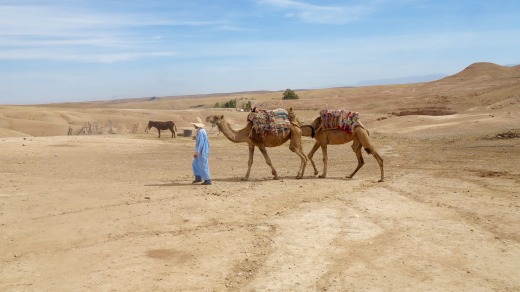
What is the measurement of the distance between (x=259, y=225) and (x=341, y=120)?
6042 millimetres

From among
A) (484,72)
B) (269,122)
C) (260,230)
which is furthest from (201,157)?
(484,72)

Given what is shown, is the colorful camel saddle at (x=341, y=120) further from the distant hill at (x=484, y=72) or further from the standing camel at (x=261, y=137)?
the distant hill at (x=484, y=72)

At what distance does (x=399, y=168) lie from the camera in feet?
57.9

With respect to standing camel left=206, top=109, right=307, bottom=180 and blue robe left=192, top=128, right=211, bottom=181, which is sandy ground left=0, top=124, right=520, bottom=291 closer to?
blue robe left=192, top=128, right=211, bottom=181

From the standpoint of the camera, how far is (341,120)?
1526 centimetres

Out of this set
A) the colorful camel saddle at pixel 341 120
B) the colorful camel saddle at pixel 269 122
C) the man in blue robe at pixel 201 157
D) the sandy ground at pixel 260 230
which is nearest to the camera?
the sandy ground at pixel 260 230

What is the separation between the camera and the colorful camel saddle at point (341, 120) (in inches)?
598

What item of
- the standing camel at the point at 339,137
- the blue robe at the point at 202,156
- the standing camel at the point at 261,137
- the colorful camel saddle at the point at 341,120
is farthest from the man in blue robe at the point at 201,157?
the colorful camel saddle at the point at 341,120

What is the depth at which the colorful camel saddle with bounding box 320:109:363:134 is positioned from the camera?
15.2 metres

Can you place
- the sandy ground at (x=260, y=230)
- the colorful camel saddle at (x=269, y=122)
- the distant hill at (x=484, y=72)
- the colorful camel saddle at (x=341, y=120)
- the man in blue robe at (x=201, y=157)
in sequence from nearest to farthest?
the sandy ground at (x=260, y=230)
the man in blue robe at (x=201, y=157)
the colorful camel saddle at (x=269, y=122)
the colorful camel saddle at (x=341, y=120)
the distant hill at (x=484, y=72)

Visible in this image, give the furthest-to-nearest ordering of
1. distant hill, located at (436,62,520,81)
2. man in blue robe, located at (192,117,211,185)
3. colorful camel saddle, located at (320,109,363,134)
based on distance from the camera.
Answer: distant hill, located at (436,62,520,81)
colorful camel saddle, located at (320,109,363,134)
man in blue robe, located at (192,117,211,185)

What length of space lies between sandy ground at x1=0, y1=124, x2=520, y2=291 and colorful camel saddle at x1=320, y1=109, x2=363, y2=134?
4.58 feet

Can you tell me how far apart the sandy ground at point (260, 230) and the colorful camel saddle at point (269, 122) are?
52.5 inches

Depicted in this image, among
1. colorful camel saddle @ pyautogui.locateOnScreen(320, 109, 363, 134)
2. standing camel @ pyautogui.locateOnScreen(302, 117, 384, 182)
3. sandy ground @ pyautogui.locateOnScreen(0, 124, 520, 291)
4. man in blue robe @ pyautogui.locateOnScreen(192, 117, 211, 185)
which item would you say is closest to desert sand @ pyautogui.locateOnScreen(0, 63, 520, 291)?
sandy ground @ pyautogui.locateOnScreen(0, 124, 520, 291)
